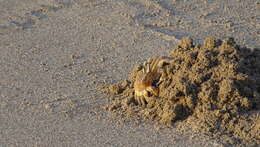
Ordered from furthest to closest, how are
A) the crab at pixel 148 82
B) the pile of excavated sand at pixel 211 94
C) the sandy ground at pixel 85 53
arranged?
the crab at pixel 148 82 → the sandy ground at pixel 85 53 → the pile of excavated sand at pixel 211 94

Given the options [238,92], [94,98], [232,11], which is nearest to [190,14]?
[232,11]

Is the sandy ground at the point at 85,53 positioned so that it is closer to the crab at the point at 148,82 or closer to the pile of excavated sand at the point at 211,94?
the pile of excavated sand at the point at 211,94

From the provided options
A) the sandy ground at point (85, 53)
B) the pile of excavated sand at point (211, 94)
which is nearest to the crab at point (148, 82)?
the pile of excavated sand at point (211, 94)

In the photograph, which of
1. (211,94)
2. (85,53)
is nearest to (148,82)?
(211,94)

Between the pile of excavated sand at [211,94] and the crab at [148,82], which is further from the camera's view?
the crab at [148,82]

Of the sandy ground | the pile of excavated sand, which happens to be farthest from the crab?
the sandy ground

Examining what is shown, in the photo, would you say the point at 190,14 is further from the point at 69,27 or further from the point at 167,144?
the point at 167,144

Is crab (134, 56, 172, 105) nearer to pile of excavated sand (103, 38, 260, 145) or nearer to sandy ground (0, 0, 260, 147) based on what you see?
pile of excavated sand (103, 38, 260, 145)
